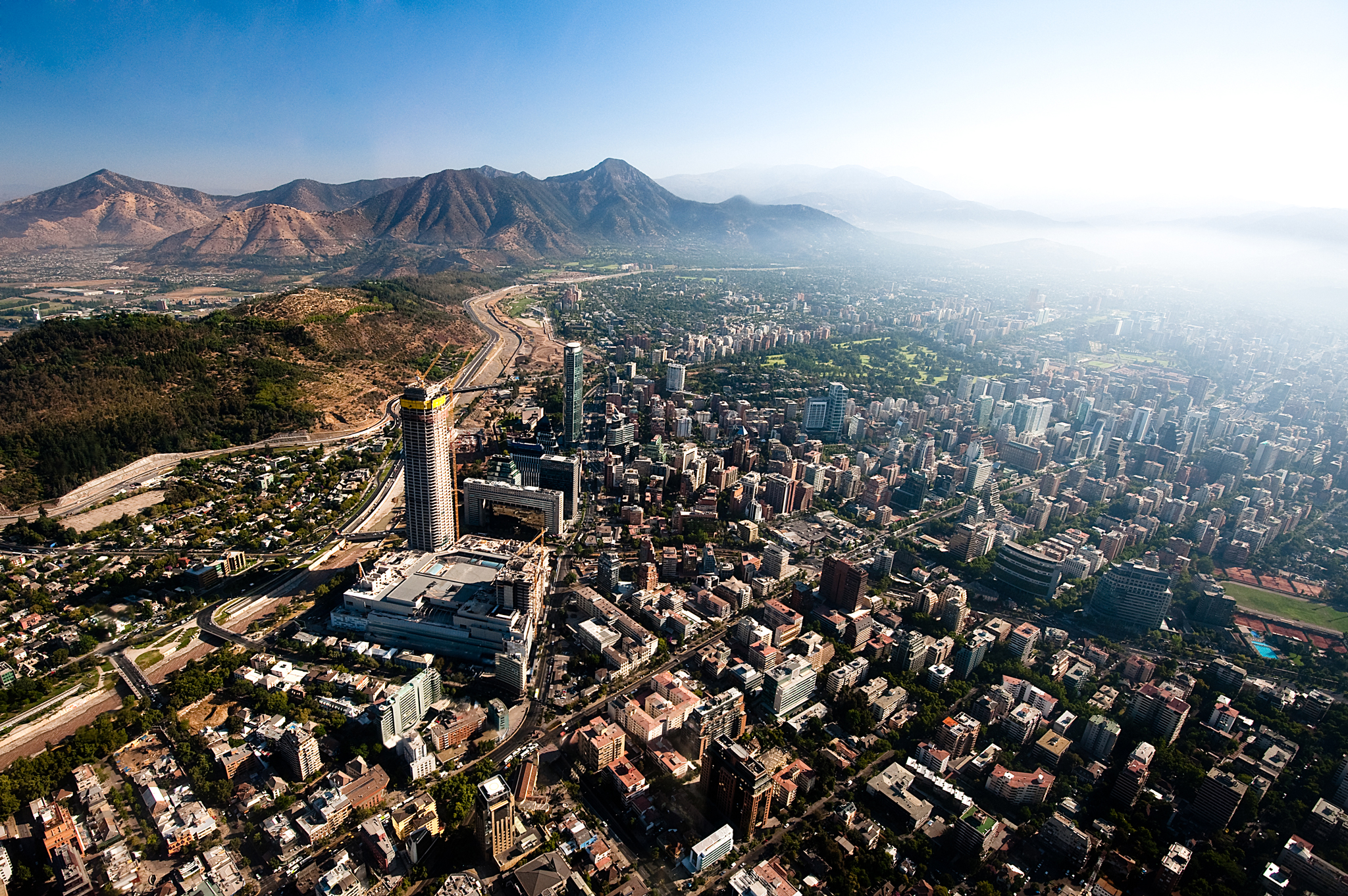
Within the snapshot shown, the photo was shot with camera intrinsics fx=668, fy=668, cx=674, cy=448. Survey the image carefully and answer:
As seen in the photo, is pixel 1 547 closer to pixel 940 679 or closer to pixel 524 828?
pixel 524 828

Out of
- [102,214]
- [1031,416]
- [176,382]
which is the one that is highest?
[102,214]

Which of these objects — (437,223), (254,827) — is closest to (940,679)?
(254,827)

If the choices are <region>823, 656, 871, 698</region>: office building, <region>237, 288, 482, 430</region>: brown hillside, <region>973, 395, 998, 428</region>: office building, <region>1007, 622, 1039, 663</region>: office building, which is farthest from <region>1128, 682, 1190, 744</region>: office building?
<region>237, 288, 482, 430</region>: brown hillside

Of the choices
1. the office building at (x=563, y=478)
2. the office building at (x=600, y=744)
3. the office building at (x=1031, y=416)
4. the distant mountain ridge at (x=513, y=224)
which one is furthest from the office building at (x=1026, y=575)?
the distant mountain ridge at (x=513, y=224)

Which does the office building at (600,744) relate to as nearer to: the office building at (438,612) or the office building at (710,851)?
the office building at (710,851)

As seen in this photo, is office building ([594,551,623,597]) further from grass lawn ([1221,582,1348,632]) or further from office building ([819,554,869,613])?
grass lawn ([1221,582,1348,632])

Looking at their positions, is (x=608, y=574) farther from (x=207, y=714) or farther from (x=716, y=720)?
(x=207, y=714)

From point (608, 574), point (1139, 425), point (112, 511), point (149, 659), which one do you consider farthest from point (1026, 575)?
point (112, 511)
